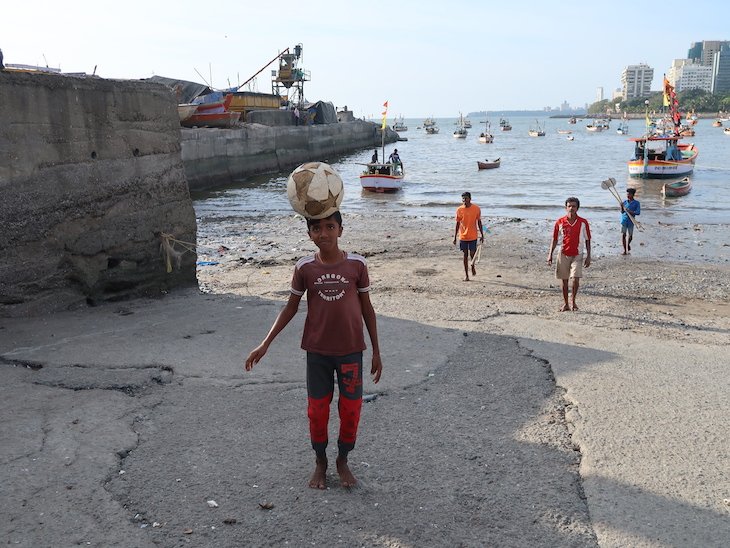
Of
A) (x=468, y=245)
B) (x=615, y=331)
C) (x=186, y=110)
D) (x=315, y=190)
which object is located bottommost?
(x=615, y=331)

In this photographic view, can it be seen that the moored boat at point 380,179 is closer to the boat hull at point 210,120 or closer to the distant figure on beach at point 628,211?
the boat hull at point 210,120

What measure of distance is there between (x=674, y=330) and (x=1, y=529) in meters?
7.15

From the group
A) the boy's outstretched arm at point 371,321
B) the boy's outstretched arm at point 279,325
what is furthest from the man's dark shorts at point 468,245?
the boy's outstretched arm at point 279,325

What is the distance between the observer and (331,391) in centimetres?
374

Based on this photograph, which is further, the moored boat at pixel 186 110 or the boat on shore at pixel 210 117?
the boat on shore at pixel 210 117

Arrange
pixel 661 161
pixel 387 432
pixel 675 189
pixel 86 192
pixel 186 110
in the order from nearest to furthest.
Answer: pixel 387 432
pixel 86 192
pixel 675 189
pixel 661 161
pixel 186 110

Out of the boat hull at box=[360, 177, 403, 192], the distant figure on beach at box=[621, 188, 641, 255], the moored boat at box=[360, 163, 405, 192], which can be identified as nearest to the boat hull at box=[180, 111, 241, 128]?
the moored boat at box=[360, 163, 405, 192]

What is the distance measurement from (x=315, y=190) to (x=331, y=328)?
0.75 m

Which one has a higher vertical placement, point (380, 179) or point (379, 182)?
point (380, 179)

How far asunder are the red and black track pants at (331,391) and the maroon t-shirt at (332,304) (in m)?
0.06

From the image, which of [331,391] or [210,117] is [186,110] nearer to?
[210,117]

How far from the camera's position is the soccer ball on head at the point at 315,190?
3.53 metres

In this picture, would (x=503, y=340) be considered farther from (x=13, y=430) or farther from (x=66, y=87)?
(x=66, y=87)

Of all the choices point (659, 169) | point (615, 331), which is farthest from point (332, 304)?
point (659, 169)
